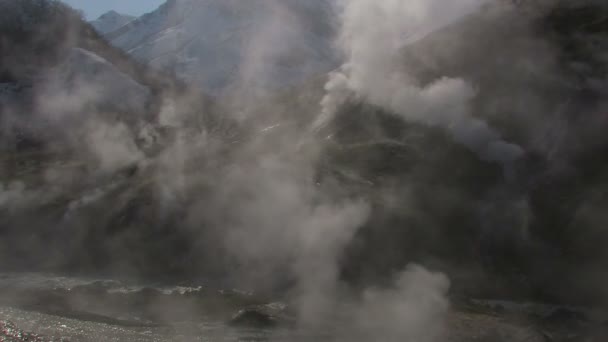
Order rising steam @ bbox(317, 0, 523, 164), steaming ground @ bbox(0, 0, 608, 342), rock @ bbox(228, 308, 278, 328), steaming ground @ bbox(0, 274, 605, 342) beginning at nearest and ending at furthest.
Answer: steaming ground @ bbox(0, 274, 605, 342), rock @ bbox(228, 308, 278, 328), steaming ground @ bbox(0, 0, 608, 342), rising steam @ bbox(317, 0, 523, 164)

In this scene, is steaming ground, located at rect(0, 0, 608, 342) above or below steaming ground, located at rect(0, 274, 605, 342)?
above

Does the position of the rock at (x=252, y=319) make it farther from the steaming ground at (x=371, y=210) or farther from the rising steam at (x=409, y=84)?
the rising steam at (x=409, y=84)

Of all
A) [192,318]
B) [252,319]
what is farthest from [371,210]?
[192,318]

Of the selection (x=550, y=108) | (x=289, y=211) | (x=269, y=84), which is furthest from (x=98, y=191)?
(x=269, y=84)

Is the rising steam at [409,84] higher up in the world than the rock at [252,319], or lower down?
higher up

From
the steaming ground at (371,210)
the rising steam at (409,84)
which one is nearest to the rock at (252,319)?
the steaming ground at (371,210)

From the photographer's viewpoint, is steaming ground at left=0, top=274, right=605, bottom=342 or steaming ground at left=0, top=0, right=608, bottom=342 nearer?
steaming ground at left=0, top=274, right=605, bottom=342

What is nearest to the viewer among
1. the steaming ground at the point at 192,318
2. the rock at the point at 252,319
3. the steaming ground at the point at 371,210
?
the steaming ground at the point at 192,318

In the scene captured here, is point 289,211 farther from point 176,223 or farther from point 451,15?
point 451,15

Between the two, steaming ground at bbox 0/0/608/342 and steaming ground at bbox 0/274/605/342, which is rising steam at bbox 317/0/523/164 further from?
steaming ground at bbox 0/274/605/342

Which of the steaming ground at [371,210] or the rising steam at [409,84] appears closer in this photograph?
the steaming ground at [371,210]

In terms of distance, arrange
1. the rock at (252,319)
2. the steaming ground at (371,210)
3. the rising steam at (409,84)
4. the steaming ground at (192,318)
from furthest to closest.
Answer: the rising steam at (409,84) < the steaming ground at (371,210) < the rock at (252,319) < the steaming ground at (192,318)

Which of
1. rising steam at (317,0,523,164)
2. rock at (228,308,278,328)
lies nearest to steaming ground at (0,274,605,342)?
rock at (228,308,278,328)

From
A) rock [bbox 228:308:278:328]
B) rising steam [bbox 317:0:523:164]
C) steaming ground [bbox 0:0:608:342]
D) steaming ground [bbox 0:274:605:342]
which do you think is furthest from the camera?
Result: rising steam [bbox 317:0:523:164]
